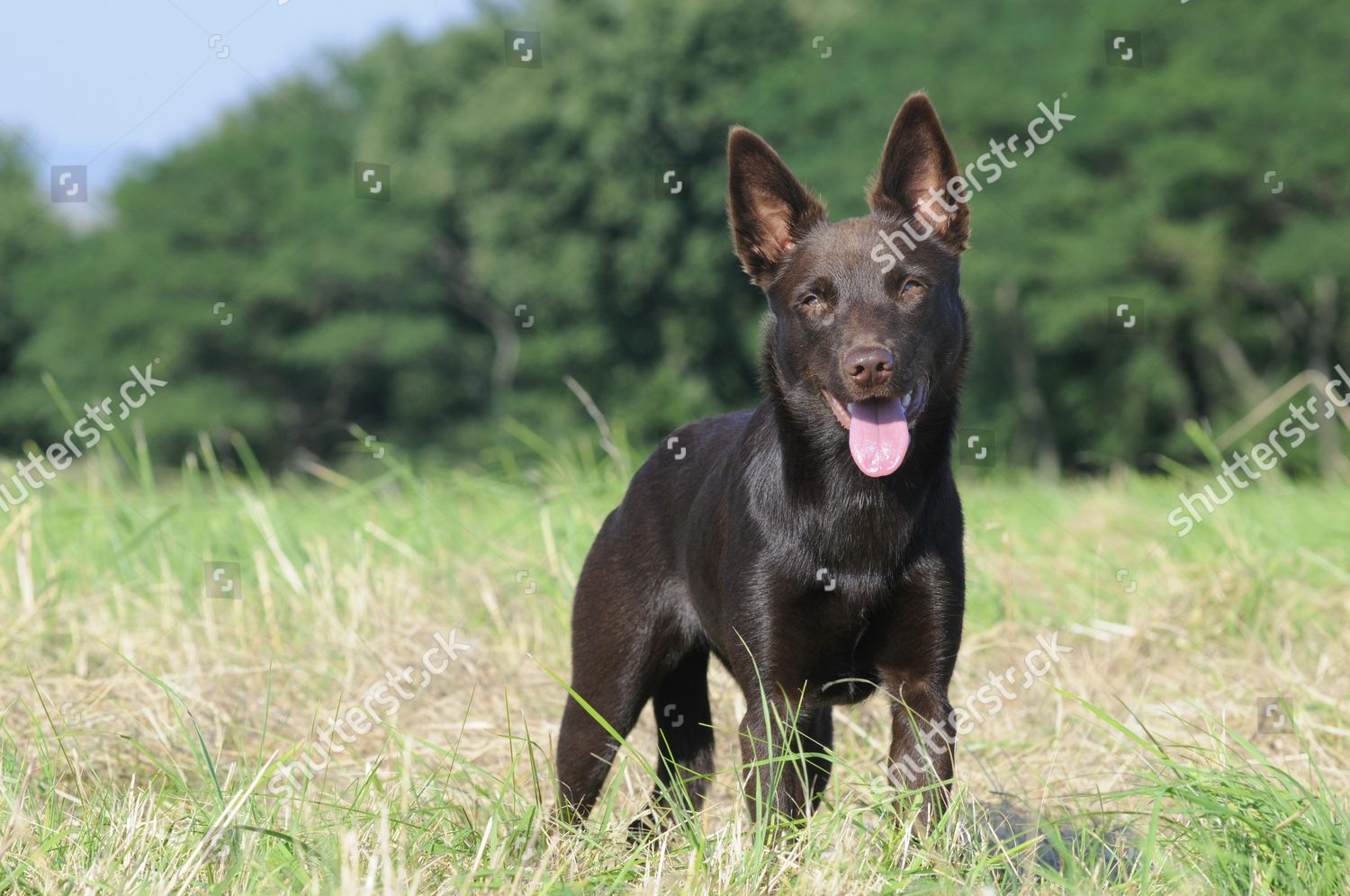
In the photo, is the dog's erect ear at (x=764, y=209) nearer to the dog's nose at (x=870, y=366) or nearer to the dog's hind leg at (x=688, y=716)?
the dog's nose at (x=870, y=366)

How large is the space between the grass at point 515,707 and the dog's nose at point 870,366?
3.24 ft

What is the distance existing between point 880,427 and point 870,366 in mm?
220

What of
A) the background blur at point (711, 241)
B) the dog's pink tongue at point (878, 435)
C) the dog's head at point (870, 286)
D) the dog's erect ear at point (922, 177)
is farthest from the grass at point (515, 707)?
the background blur at point (711, 241)

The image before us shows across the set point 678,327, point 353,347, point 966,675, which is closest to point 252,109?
point 353,347

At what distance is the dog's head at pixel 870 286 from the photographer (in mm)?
3719

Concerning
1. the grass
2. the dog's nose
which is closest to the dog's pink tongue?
the dog's nose

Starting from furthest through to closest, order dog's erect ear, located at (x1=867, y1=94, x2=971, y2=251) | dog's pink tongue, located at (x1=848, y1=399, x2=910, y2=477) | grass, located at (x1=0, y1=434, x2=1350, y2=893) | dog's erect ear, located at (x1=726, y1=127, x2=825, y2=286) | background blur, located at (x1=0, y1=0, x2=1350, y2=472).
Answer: background blur, located at (x1=0, y1=0, x2=1350, y2=472) → dog's erect ear, located at (x1=726, y1=127, x2=825, y2=286) → dog's erect ear, located at (x1=867, y1=94, x2=971, y2=251) → dog's pink tongue, located at (x1=848, y1=399, x2=910, y2=477) → grass, located at (x1=0, y1=434, x2=1350, y2=893)

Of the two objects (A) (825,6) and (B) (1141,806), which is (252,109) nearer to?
(A) (825,6)

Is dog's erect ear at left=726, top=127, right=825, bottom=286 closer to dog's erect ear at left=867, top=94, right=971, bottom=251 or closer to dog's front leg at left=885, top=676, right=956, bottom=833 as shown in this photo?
dog's erect ear at left=867, top=94, right=971, bottom=251

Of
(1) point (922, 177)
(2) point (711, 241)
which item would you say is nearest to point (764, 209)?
(1) point (922, 177)

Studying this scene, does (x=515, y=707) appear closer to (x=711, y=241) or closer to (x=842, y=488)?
(x=842, y=488)

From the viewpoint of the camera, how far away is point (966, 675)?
5.92m

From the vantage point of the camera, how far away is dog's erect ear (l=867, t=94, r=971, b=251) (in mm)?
4027

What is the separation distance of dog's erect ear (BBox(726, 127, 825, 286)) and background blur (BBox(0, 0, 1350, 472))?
2342cm
